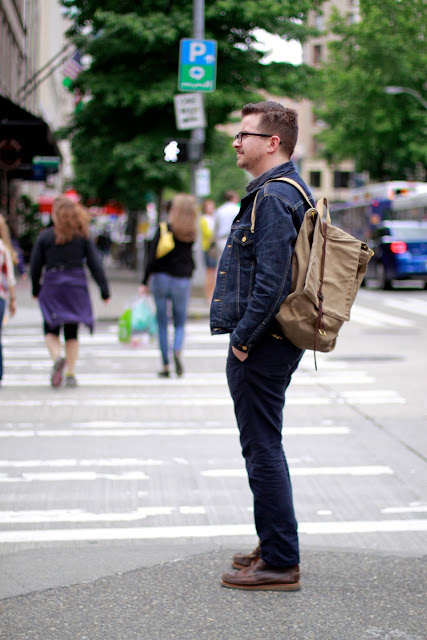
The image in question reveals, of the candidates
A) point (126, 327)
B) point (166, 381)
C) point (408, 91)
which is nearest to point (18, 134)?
point (126, 327)

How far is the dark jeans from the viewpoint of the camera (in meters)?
3.99

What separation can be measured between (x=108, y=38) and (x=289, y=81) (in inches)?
189

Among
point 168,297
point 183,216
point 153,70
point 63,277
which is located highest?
point 153,70

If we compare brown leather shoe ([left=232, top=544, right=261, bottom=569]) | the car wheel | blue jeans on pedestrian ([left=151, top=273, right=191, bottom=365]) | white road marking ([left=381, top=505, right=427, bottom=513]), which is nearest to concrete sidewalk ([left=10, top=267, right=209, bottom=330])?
blue jeans on pedestrian ([left=151, top=273, right=191, bottom=365])

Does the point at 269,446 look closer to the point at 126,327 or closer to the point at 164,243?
the point at 164,243

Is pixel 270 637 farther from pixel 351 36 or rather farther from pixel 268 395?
pixel 351 36

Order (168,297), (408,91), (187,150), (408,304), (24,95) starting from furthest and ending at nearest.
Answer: (408,91) < (24,95) < (408,304) < (187,150) < (168,297)

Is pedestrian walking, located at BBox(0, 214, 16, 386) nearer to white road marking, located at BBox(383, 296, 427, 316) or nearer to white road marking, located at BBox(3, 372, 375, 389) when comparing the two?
white road marking, located at BBox(3, 372, 375, 389)

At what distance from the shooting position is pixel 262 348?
3949 mm

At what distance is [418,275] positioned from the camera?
82.5 ft

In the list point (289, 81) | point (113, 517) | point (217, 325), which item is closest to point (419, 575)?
point (217, 325)

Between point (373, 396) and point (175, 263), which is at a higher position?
point (175, 263)

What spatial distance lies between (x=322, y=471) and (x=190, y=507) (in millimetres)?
1149

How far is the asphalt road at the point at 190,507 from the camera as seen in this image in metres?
3.74
